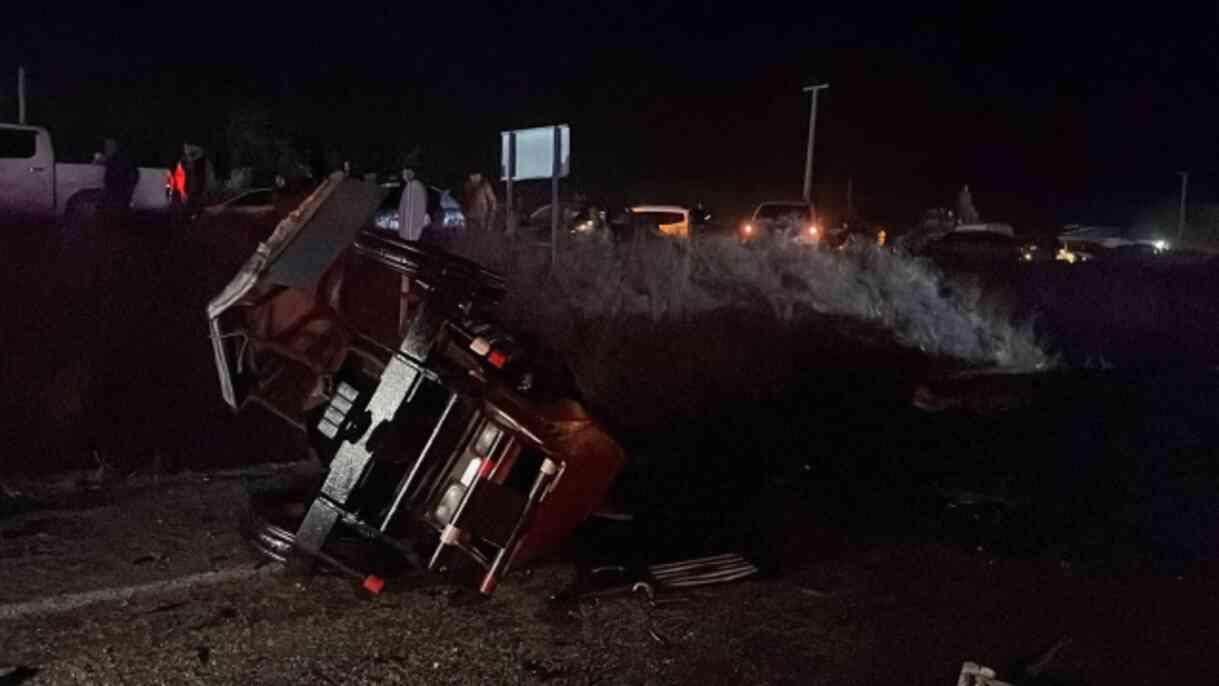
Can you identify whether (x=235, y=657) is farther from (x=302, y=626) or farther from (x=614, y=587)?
(x=614, y=587)

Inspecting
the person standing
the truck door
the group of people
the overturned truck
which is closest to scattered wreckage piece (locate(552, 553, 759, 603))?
the overturned truck

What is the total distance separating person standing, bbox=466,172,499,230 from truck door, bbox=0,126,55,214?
5.42 meters

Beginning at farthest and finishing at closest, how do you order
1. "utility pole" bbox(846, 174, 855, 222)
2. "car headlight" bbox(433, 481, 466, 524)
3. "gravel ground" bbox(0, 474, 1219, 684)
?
"utility pole" bbox(846, 174, 855, 222) < "car headlight" bbox(433, 481, 466, 524) < "gravel ground" bbox(0, 474, 1219, 684)

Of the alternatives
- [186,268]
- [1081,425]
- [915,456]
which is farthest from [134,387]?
[1081,425]

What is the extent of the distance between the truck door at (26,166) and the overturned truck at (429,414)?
12153 millimetres

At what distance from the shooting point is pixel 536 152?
13586mm

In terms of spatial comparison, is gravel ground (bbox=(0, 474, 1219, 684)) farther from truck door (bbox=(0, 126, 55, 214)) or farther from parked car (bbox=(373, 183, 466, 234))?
truck door (bbox=(0, 126, 55, 214))

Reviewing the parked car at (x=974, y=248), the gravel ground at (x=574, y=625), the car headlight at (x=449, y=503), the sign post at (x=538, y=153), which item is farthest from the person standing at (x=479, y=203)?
the car headlight at (x=449, y=503)

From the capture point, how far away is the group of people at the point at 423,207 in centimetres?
1287

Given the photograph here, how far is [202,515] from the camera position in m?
7.65

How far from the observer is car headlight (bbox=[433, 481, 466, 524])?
18.9 ft

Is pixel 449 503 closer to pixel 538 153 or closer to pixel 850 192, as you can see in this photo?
pixel 538 153

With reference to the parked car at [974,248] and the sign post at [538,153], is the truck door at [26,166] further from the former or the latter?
the parked car at [974,248]

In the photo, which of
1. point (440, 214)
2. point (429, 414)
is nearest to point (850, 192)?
point (440, 214)
